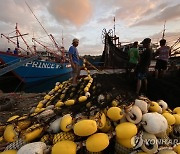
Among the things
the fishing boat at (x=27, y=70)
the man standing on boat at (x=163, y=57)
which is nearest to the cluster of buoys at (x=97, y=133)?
the man standing on boat at (x=163, y=57)

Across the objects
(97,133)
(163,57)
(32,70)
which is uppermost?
(163,57)

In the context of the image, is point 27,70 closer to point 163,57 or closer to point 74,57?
point 74,57

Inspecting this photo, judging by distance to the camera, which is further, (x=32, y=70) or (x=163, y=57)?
(x=32, y=70)

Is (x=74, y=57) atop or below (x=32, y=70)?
atop

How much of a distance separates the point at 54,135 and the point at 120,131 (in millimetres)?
846

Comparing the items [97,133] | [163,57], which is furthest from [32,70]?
[97,133]

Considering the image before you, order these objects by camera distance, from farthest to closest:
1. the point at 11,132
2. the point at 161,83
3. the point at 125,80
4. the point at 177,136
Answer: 1. the point at 125,80
2. the point at 161,83
3. the point at 177,136
4. the point at 11,132

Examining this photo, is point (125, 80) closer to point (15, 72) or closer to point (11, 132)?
point (11, 132)

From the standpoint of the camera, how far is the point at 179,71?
6.02 m

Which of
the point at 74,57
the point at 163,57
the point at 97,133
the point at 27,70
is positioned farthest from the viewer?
the point at 27,70

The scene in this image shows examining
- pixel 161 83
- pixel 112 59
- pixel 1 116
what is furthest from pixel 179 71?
pixel 112 59

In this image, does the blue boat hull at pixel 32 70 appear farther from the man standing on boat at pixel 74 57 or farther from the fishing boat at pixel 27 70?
the man standing on boat at pixel 74 57

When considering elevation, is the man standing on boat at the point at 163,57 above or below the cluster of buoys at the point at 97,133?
above

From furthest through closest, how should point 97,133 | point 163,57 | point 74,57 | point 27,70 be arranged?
point 27,70, point 163,57, point 74,57, point 97,133
